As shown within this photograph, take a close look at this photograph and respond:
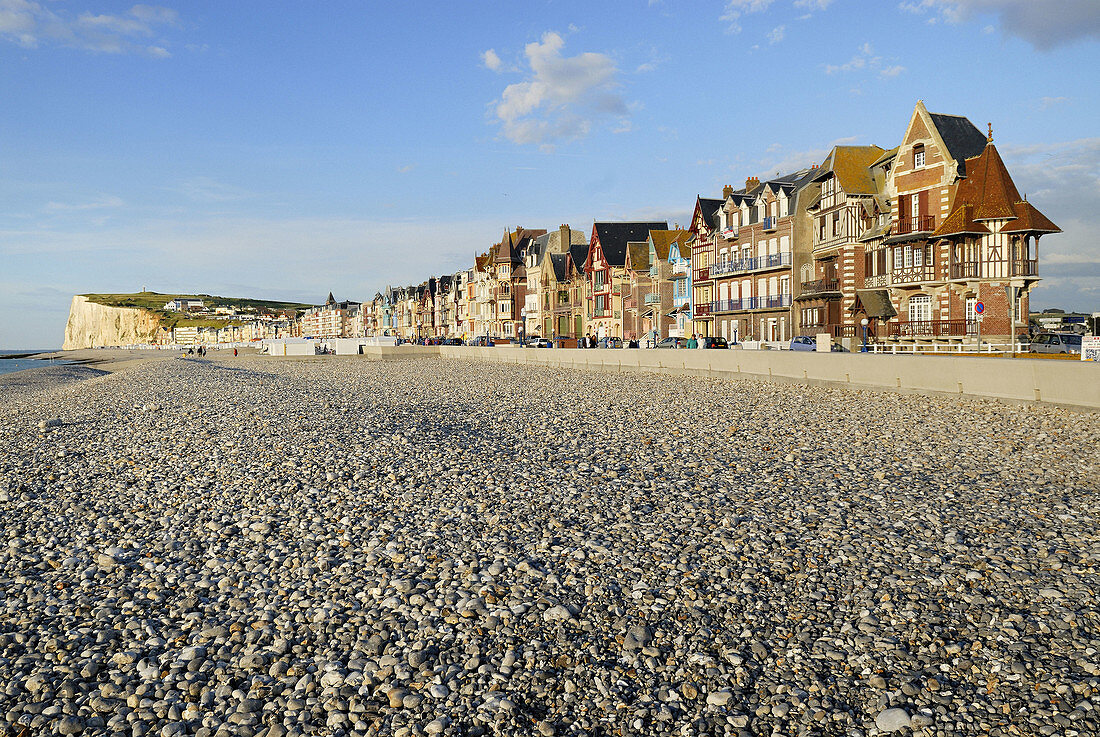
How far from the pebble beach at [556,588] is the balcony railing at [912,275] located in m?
28.5

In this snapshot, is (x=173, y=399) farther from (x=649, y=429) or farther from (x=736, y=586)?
(x=736, y=586)

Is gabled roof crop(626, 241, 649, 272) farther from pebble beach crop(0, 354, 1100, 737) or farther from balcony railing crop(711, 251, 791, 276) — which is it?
pebble beach crop(0, 354, 1100, 737)

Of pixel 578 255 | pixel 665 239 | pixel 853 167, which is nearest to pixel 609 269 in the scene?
pixel 665 239

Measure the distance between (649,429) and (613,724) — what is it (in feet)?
43.1

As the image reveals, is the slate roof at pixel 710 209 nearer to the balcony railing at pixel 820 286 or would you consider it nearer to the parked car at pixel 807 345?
the balcony railing at pixel 820 286

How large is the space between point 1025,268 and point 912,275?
5324 mm

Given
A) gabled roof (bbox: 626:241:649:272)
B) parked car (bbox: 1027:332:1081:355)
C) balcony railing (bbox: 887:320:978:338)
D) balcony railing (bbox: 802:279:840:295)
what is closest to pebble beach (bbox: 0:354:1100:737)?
parked car (bbox: 1027:332:1081:355)

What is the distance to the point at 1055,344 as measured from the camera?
37.5 m

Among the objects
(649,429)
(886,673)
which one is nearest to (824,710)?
(886,673)

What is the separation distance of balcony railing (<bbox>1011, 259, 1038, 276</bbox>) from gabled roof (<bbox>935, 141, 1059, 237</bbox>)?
1.69m

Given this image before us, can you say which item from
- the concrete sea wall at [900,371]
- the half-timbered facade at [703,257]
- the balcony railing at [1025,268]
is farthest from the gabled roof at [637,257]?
the balcony railing at [1025,268]

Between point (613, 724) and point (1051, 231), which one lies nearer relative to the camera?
point (613, 724)

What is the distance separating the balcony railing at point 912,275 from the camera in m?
41.7

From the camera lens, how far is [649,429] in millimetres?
18031
